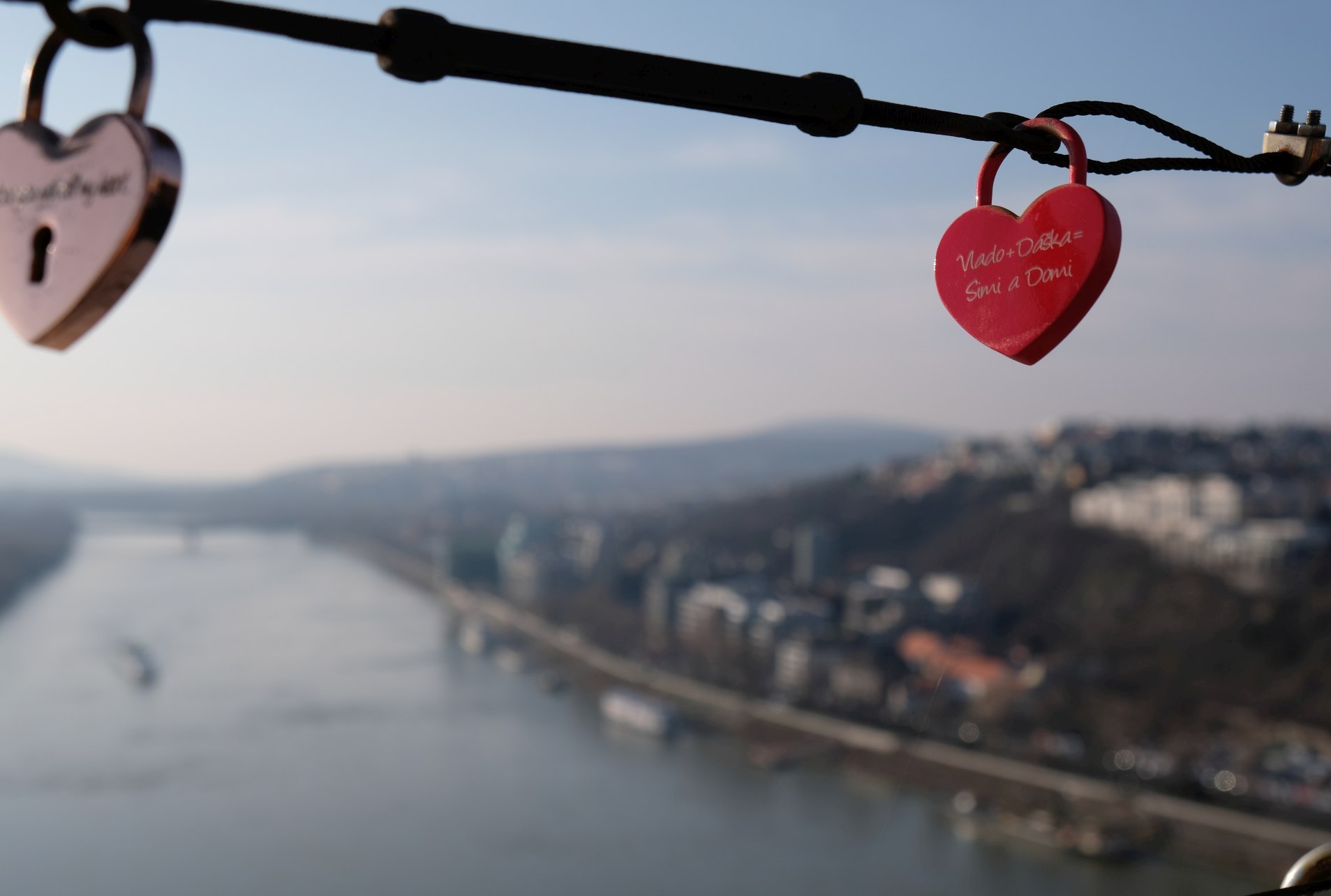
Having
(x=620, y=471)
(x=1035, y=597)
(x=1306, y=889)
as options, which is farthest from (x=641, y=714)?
(x=620, y=471)

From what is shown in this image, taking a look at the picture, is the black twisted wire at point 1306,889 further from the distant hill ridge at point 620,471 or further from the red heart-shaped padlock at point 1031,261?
the distant hill ridge at point 620,471

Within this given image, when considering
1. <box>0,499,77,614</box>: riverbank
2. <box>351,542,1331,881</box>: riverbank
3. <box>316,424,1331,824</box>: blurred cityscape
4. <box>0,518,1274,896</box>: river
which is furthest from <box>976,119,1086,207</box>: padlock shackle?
<box>0,499,77,614</box>: riverbank

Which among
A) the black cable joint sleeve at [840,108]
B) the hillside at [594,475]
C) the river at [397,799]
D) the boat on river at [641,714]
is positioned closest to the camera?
the black cable joint sleeve at [840,108]

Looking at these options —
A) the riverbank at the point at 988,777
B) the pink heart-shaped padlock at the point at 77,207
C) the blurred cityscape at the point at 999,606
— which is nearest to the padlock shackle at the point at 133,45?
the pink heart-shaped padlock at the point at 77,207

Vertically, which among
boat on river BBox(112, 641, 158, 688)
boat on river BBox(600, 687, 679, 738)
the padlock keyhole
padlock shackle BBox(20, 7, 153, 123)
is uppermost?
padlock shackle BBox(20, 7, 153, 123)

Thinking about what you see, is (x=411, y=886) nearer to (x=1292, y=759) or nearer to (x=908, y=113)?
(x=1292, y=759)

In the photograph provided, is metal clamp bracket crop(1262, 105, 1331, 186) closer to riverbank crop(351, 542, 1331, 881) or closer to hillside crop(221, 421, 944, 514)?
riverbank crop(351, 542, 1331, 881)
